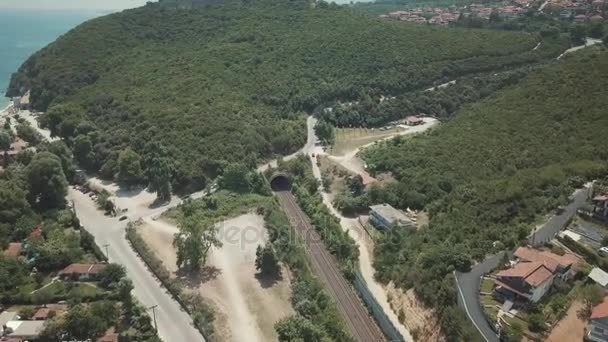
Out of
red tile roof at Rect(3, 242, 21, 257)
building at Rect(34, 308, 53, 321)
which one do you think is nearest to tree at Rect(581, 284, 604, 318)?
building at Rect(34, 308, 53, 321)

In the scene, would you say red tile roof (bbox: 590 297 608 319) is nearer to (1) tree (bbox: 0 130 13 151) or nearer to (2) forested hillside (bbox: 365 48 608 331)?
(2) forested hillside (bbox: 365 48 608 331)

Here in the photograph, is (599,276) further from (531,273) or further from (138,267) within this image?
(138,267)

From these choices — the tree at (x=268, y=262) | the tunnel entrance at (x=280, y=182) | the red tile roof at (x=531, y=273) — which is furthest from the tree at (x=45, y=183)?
the red tile roof at (x=531, y=273)

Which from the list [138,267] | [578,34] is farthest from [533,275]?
[578,34]

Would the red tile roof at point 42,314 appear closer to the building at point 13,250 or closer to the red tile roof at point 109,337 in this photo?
the red tile roof at point 109,337

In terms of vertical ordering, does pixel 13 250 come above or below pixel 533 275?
above

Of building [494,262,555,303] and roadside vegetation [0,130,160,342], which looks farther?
roadside vegetation [0,130,160,342]

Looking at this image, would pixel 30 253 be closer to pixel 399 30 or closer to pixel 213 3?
pixel 399 30
